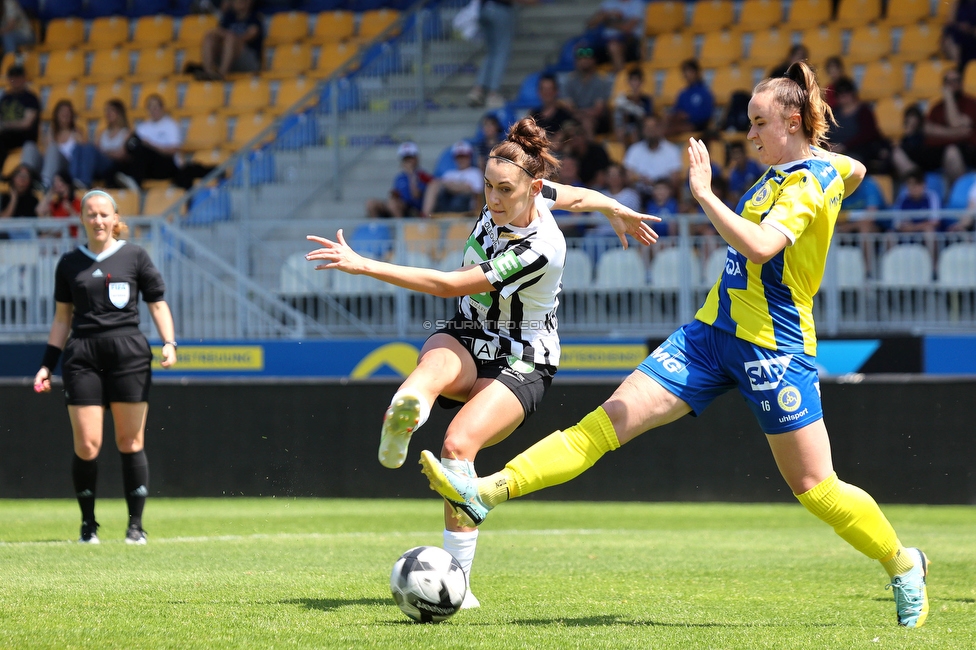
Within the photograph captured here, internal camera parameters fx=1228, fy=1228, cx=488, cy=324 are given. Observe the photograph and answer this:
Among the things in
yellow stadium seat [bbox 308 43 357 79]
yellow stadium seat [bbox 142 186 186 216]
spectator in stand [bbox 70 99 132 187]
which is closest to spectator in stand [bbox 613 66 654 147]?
yellow stadium seat [bbox 308 43 357 79]

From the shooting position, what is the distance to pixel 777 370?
4844 mm

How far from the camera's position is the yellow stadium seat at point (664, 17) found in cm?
1761

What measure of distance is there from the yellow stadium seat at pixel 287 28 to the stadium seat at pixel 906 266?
35.8 feet

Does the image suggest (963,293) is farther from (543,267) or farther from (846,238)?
(543,267)

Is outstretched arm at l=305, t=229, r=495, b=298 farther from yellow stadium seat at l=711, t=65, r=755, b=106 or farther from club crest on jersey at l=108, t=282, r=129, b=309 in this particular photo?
yellow stadium seat at l=711, t=65, r=755, b=106

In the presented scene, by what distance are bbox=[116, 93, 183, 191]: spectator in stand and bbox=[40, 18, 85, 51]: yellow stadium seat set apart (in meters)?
3.75

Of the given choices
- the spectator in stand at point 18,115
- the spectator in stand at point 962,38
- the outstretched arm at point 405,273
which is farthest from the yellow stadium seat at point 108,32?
the outstretched arm at point 405,273

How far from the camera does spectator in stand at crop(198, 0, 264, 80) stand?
1931 centimetres

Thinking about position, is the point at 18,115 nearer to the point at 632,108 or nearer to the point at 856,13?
the point at 632,108

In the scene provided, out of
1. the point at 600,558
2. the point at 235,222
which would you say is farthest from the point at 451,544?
the point at 235,222

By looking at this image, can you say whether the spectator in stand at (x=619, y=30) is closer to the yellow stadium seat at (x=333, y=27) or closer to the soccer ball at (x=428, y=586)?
the yellow stadium seat at (x=333, y=27)

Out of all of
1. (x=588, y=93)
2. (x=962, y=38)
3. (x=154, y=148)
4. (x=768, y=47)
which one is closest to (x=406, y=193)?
(x=588, y=93)

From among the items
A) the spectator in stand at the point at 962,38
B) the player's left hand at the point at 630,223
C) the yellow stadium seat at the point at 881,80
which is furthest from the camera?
the yellow stadium seat at the point at 881,80

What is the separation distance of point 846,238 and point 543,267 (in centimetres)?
803
